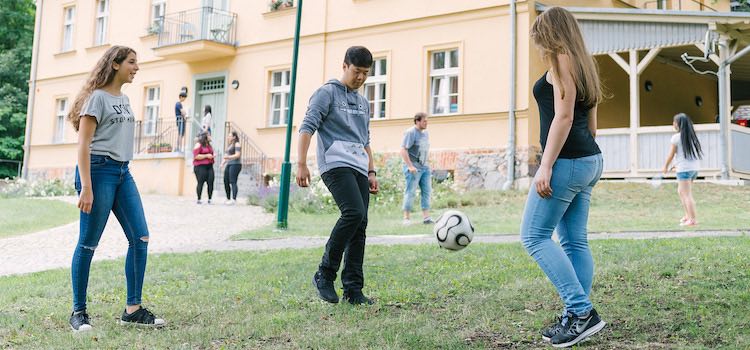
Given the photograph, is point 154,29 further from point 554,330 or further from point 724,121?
point 554,330

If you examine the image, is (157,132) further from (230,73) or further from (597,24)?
(597,24)

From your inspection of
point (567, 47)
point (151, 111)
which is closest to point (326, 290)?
point (567, 47)

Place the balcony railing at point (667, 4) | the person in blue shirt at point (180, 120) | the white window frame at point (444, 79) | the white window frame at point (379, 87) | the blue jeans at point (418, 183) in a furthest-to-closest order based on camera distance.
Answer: the person in blue shirt at point (180, 120) < the balcony railing at point (667, 4) < the white window frame at point (379, 87) < the white window frame at point (444, 79) < the blue jeans at point (418, 183)

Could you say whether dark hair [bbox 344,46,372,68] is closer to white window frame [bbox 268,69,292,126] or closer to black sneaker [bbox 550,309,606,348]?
black sneaker [bbox 550,309,606,348]

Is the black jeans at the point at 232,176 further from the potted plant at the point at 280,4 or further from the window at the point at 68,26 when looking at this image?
the window at the point at 68,26

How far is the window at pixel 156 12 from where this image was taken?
81.3 ft

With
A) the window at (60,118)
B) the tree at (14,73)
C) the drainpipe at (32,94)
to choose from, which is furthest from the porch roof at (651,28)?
the tree at (14,73)

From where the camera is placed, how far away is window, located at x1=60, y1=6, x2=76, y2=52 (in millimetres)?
27844

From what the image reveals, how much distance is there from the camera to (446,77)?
1870 cm

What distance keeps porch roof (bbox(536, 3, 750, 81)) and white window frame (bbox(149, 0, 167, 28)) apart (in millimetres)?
13061

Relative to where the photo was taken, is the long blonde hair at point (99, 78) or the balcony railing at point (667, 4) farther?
the balcony railing at point (667, 4)

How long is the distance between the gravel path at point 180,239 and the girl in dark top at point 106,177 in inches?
154

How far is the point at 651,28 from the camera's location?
1680cm

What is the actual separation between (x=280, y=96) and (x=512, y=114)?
7.48m
